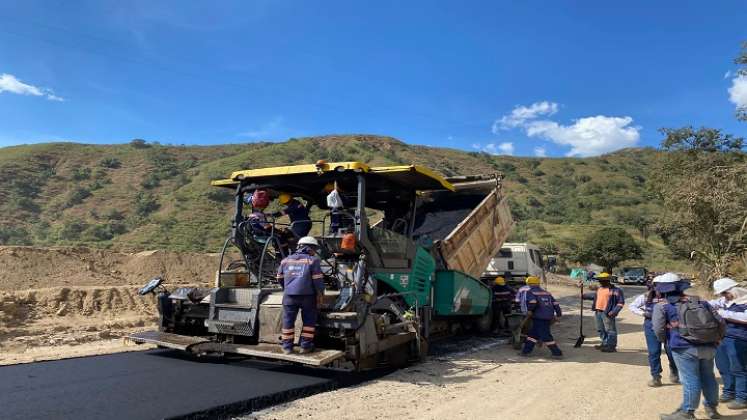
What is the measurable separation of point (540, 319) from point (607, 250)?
32.8 m

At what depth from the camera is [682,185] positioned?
20094mm

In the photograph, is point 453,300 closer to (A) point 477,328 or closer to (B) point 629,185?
(A) point 477,328

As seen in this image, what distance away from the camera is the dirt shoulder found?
4.57 metres

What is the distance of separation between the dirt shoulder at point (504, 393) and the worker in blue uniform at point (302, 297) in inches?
26.3

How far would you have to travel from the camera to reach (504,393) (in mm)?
5309

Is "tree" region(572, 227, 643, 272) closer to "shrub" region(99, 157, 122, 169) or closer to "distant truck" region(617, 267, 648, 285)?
"distant truck" region(617, 267, 648, 285)

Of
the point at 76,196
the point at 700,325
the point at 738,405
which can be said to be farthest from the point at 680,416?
the point at 76,196

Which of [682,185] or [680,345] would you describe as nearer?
[680,345]

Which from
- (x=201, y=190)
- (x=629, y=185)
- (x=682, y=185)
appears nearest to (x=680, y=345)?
(x=682, y=185)

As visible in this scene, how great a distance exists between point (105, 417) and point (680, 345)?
14.6 ft

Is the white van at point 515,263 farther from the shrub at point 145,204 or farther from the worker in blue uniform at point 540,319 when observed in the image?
the shrub at point 145,204

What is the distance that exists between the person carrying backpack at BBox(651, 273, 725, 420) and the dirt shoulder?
1.32 feet

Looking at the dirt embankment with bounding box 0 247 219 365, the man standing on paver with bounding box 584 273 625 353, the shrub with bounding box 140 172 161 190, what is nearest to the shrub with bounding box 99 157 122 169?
the shrub with bounding box 140 172 161 190

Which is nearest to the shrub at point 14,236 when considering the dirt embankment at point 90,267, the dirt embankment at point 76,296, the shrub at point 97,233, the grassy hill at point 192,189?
the grassy hill at point 192,189
